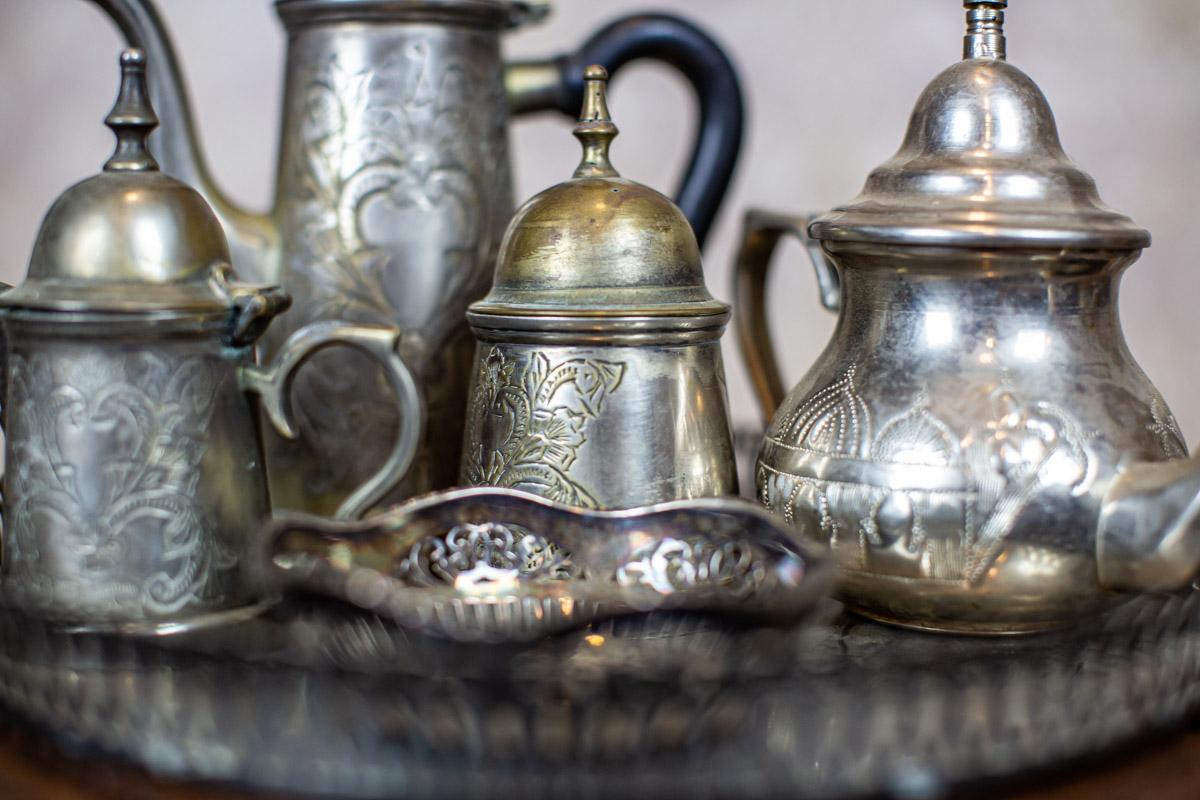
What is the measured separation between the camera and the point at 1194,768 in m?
0.42

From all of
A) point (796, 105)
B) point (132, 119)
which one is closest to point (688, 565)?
point (132, 119)

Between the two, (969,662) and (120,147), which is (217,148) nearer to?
(120,147)

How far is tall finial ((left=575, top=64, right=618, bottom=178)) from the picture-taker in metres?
0.54

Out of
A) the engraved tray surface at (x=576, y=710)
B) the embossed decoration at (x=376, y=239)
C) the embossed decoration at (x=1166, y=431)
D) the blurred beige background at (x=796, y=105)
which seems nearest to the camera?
the engraved tray surface at (x=576, y=710)

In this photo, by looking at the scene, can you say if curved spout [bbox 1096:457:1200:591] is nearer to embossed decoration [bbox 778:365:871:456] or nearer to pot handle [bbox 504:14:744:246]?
embossed decoration [bbox 778:365:871:456]

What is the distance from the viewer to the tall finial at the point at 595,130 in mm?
540

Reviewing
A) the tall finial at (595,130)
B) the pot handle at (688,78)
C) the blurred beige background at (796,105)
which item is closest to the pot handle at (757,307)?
the pot handle at (688,78)

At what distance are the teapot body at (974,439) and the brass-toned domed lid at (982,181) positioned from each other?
0.01m

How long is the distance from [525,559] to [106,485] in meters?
0.16

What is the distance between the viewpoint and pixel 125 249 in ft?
1.63

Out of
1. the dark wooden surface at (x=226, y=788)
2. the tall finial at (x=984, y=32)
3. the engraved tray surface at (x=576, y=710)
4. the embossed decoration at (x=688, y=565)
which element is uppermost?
the tall finial at (x=984, y=32)

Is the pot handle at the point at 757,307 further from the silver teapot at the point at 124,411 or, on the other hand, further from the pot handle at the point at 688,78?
the silver teapot at the point at 124,411

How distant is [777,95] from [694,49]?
1.76ft

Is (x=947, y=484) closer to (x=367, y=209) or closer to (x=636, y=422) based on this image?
(x=636, y=422)
